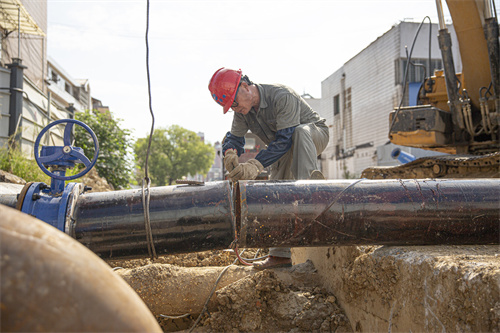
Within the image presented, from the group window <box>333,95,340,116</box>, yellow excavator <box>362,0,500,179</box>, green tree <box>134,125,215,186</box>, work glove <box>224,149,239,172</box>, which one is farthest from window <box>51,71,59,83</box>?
work glove <box>224,149,239,172</box>

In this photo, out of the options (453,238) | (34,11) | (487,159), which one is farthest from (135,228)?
(34,11)

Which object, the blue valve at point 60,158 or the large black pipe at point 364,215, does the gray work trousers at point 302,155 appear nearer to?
the large black pipe at point 364,215

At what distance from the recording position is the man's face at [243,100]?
3650 mm

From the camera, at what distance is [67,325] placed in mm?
773

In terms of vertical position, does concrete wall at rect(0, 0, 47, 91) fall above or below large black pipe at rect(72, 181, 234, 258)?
above

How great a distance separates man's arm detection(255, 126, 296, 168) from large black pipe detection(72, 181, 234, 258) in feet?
3.23

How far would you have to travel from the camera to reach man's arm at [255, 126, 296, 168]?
3.31m

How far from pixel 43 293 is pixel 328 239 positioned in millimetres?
1829

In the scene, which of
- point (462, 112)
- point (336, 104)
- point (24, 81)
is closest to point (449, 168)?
point (462, 112)

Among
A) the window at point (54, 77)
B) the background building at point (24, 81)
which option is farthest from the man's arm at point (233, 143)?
the window at point (54, 77)

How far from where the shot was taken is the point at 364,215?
2342 mm

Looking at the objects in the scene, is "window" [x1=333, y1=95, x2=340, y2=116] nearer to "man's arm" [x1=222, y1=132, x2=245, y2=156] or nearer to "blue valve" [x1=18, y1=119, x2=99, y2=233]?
"man's arm" [x1=222, y1=132, x2=245, y2=156]

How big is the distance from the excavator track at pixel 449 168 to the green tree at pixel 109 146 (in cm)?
657

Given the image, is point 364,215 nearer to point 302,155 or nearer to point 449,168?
point 302,155
